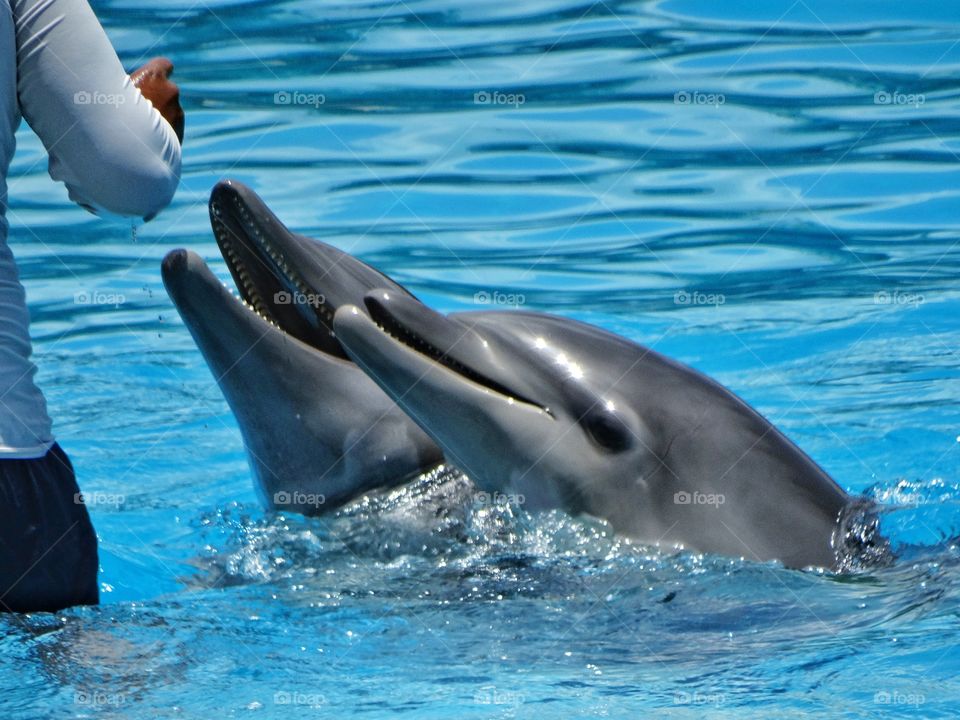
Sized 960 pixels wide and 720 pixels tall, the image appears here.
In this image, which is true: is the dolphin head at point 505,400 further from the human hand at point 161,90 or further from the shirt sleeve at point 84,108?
the shirt sleeve at point 84,108

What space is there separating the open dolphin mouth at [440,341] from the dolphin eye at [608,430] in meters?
0.15

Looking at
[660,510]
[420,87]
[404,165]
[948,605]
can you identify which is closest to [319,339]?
[660,510]

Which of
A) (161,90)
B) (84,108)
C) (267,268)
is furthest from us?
(267,268)

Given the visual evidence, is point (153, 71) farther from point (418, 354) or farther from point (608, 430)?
point (608, 430)

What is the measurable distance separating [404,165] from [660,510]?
7.72m

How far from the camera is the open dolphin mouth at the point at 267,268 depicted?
206 inches

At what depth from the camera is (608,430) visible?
4.86 meters

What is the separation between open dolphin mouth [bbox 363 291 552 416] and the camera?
4938mm

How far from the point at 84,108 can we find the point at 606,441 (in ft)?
6.91

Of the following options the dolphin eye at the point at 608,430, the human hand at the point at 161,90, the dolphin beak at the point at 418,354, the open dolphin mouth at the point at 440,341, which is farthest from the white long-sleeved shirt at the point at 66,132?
→ the dolphin eye at the point at 608,430

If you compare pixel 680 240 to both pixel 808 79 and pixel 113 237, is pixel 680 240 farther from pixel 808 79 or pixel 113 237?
pixel 113 237

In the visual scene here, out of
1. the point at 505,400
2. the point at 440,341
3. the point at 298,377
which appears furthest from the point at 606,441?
the point at 298,377

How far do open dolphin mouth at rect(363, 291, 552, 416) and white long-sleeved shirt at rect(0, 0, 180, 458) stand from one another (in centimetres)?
125

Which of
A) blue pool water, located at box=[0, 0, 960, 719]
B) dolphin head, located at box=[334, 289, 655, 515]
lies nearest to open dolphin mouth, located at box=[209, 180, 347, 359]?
dolphin head, located at box=[334, 289, 655, 515]
